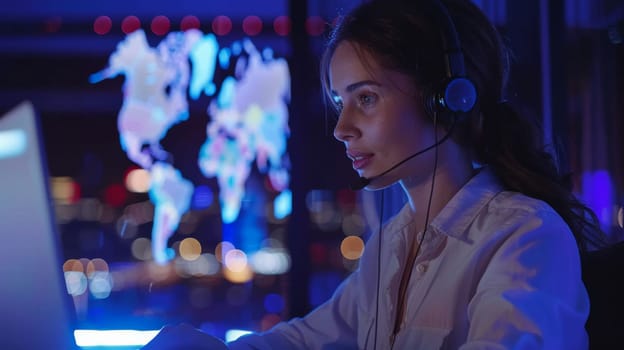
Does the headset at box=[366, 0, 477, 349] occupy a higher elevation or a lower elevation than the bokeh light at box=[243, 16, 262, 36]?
lower

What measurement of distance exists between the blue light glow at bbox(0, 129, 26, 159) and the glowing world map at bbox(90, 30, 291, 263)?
259cm

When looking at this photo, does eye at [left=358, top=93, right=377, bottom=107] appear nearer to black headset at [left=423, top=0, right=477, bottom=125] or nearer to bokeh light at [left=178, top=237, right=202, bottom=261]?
black headset at [left=423, top=0, right=477, bottom=125]

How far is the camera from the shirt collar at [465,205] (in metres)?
1.02

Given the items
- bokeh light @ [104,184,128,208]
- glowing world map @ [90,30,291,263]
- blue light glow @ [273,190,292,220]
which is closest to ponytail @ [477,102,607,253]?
blue light glow @ [273,190,292,220]

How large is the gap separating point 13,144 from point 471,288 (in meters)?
0.67

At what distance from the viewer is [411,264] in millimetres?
1138

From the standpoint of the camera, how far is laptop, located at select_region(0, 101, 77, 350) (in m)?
0.57

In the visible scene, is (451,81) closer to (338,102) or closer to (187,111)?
(338,102)

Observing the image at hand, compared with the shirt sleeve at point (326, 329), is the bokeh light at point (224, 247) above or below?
below

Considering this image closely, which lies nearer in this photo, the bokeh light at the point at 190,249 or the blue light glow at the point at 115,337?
the blue light glow at the point at 115,337

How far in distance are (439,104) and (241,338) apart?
1.75ft

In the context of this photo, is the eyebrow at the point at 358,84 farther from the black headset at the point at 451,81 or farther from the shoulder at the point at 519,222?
the shoulder at the point at 519,222

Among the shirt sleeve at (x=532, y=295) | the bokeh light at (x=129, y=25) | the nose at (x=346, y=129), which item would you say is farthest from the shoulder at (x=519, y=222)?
the bokeh light at (x=129, y=25)

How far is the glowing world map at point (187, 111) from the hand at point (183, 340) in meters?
2.28
